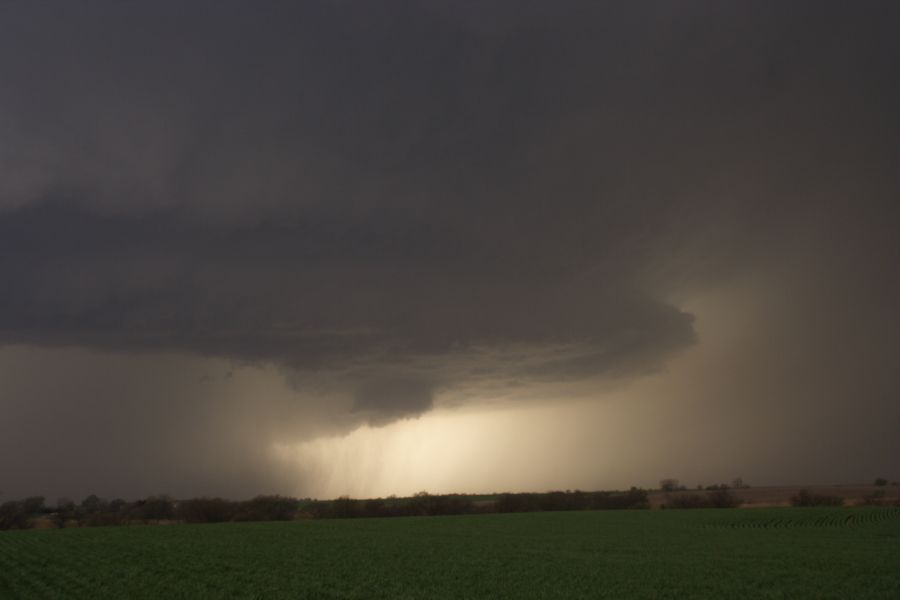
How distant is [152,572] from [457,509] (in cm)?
11362

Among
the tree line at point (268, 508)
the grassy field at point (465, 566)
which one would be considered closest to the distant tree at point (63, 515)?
the tree line at point (268, 508)

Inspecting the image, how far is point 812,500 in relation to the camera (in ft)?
431

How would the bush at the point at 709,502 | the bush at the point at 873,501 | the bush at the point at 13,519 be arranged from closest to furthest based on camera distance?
the bush at the point at 13,519, the bush at the point at 873,501, the bush at the point at 709,502

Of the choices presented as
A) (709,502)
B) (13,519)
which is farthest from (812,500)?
(13,519)

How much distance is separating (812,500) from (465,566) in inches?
4840

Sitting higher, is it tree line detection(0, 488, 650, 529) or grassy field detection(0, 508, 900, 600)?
tree line detection(0, 488, 650, 529)

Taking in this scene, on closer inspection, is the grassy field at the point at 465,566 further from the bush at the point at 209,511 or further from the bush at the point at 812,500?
the bush at the point at 812,500

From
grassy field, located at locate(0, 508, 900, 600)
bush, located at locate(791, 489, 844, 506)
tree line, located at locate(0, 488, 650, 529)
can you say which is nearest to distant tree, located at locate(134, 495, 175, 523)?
tree line, located at locate(0, 488, 650, 529)

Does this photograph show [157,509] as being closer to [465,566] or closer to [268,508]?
[268,508]

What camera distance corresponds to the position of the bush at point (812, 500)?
13062cm

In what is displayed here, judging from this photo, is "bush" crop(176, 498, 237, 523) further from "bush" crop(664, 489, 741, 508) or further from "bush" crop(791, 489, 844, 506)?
"bush" crop(791, 489, 844, 506)

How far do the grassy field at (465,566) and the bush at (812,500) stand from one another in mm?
73841

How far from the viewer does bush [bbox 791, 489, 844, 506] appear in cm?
13062

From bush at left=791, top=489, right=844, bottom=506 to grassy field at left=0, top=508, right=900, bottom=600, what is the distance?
2907 inches
